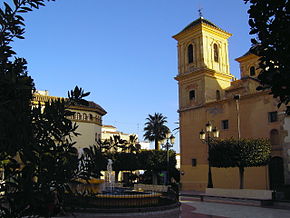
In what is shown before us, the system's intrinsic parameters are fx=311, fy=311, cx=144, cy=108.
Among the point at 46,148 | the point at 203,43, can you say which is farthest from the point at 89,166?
the point at 203,43

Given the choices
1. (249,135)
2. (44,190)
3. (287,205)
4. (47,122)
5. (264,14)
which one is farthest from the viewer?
(249,135)

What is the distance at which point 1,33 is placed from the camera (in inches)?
109

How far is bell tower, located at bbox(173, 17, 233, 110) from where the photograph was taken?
3192 cm

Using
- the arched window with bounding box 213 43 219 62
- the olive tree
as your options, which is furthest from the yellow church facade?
the olive tree

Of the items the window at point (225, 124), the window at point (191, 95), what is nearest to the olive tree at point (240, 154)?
the window at point (225, 124)

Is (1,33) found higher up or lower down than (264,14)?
lower down

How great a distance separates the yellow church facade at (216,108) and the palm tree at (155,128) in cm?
1144

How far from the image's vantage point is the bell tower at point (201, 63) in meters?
31.9

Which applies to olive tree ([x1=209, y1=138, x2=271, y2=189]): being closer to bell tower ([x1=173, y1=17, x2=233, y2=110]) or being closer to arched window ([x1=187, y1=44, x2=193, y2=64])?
bell tower ([x1=173, y1=17, x2=233, y2=110])

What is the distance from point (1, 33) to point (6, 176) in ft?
4.10

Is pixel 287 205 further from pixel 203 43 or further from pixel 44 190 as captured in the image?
pixel 203 43

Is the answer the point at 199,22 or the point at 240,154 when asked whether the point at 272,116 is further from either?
the point at 199,22

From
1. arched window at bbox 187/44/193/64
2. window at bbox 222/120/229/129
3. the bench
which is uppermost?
arched window at bbox 187/44/193/64

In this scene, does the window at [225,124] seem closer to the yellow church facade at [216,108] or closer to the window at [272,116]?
the yellow church facade at [216,108]
